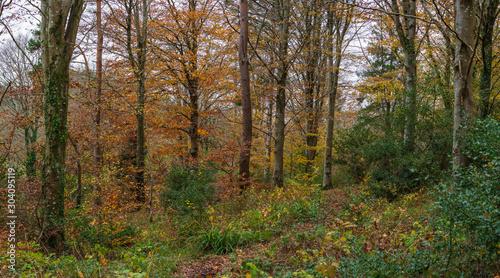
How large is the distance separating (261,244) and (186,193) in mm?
2390

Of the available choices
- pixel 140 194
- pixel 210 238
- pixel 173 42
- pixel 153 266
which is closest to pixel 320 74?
pixel 173 42

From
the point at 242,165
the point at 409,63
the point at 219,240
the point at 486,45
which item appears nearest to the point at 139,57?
the point at 242,165

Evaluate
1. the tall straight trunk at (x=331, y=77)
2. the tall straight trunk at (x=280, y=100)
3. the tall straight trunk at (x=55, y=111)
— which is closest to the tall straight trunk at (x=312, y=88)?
the tall straight trunk at (x=331, y=77)

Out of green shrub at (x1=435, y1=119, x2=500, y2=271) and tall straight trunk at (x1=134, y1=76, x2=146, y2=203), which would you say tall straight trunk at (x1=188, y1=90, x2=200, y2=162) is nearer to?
tall straight trunk at (x1=134, y1=76, x2=146, y2=203)

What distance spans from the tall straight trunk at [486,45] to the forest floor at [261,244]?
9.15ft

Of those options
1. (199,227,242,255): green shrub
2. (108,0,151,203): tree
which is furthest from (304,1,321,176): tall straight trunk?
(199,227,242,255): green shrub

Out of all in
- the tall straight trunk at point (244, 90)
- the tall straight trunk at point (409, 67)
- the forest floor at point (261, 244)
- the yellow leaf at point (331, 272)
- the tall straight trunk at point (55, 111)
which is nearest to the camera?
the yellow leaf at point (331, 272)

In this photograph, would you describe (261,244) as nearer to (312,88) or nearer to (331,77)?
(331,77)

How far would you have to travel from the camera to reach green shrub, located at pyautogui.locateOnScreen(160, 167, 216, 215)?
635 cm

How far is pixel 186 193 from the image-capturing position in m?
6.62

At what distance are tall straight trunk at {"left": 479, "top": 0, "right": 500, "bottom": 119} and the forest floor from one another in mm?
2788

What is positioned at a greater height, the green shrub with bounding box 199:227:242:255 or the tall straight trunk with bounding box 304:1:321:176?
the tall straight trunk with bounding box 304:1:321:176

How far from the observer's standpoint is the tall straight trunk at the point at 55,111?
496cm

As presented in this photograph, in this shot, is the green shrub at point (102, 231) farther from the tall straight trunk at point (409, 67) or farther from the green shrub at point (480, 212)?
the tall straight trunk at point (409, 67)
